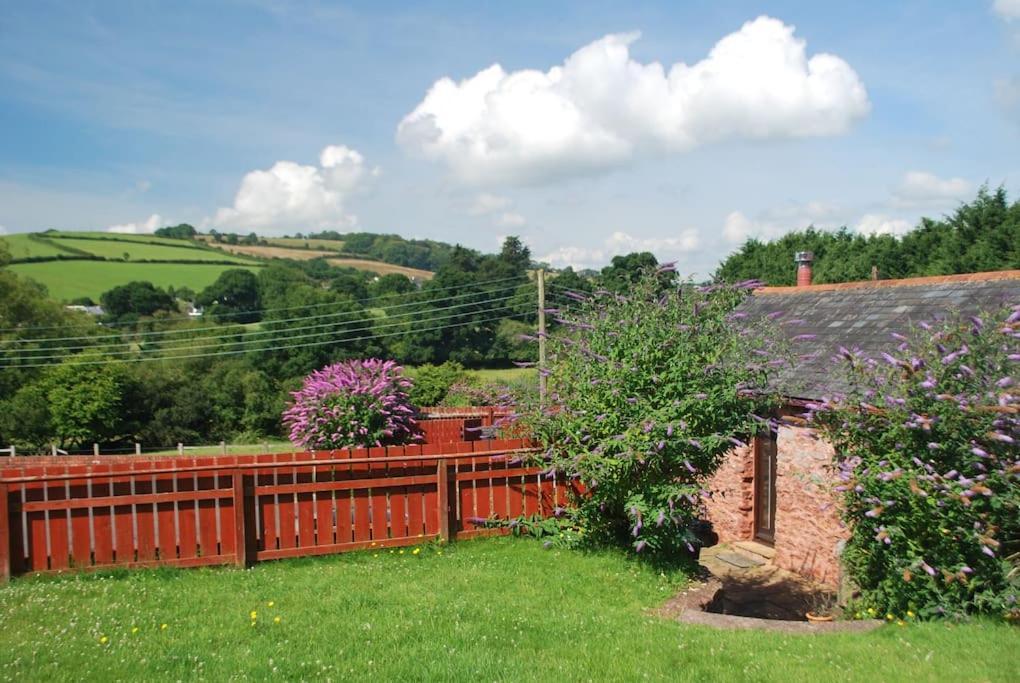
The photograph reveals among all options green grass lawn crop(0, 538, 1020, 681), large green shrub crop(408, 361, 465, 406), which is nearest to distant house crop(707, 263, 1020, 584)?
green grass lawn crop(0, 538, 1020, 681)

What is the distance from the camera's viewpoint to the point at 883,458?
615cm

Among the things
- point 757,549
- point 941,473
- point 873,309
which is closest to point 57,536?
point 941,473

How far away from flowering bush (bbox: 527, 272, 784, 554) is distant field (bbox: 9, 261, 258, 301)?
6739 cm

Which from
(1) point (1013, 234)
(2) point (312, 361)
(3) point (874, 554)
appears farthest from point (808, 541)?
(2) point (312, 361)

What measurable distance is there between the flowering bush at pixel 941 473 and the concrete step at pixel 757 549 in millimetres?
4546

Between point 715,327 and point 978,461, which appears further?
point 715,327

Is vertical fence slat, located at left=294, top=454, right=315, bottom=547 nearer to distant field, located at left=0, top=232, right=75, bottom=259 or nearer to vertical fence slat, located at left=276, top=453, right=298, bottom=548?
vertical fence slat, located at left=276, top=453, right=298, bottom=548

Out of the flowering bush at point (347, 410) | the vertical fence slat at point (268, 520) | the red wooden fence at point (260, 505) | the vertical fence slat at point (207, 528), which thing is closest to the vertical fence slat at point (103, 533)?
the red wooden fence at point (260, 505)

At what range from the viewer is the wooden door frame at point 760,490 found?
37.0 ft

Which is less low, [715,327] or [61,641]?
[715,327]

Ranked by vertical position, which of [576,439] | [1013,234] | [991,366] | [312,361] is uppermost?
[1013,234]

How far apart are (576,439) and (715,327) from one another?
1.78 metres

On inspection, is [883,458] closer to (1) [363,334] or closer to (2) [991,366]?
(2) [991,366]

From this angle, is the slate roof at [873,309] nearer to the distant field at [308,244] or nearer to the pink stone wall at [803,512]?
the pink stone wall at [803,512]
